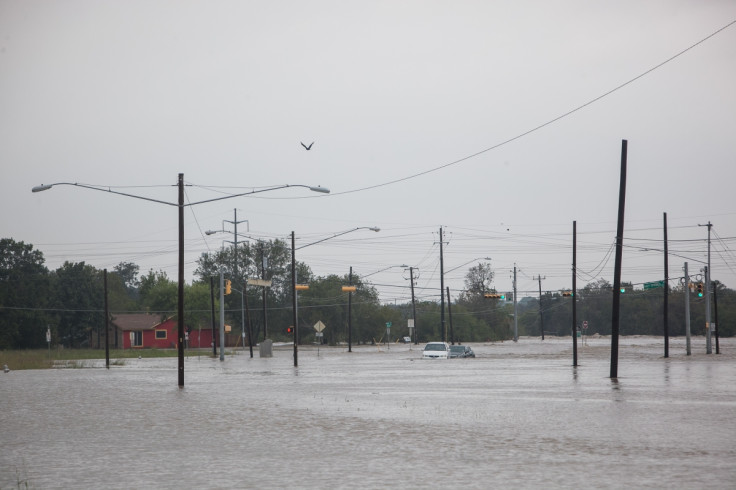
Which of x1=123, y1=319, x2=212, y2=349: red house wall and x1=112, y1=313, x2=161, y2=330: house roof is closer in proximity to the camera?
x1=123, y1=319, x2=212, y2=349: red house wall

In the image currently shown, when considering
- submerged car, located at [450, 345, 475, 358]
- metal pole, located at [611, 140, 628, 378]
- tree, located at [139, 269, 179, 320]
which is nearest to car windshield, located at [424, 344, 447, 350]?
submerged car, located at [450, 345, 475, 358]

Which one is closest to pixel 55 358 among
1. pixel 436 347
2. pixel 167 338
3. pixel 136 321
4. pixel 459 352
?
pixel 436 347

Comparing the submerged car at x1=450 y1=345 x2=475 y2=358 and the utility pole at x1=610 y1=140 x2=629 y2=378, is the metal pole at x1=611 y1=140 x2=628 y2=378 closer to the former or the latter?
the utility pole at x1=610 y1=140 x2=629 y2=378

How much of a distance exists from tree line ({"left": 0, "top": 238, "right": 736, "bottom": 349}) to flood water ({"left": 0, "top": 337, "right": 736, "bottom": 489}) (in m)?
70.1

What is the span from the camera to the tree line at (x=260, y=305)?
117 metres

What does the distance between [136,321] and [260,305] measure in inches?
946

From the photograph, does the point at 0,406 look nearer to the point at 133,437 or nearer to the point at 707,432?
the point at 133,437

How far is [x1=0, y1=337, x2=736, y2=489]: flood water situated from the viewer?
11.6 m

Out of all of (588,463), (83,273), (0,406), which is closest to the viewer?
(588,463)

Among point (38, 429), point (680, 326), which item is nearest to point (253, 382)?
point (38, 429)

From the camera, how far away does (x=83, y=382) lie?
3875cm

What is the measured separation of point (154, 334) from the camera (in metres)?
125

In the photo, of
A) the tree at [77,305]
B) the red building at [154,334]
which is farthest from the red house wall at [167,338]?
the tree at [77,305]

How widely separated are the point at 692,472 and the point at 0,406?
20062mm
